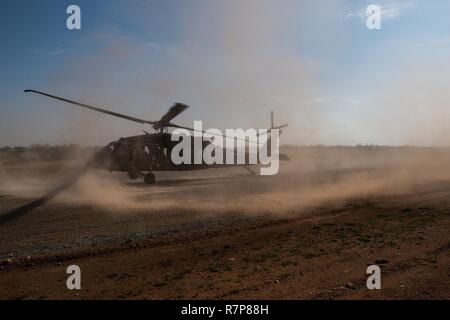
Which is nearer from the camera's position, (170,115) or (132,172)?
(170,115)

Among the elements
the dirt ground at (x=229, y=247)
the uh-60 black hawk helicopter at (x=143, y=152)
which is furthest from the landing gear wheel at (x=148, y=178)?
the dirt ground at (x=229, y=247)

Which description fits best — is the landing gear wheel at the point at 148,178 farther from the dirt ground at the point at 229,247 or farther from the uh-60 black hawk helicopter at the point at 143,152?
the dirt ground at the point at 229,247

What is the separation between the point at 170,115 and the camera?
18.4 m

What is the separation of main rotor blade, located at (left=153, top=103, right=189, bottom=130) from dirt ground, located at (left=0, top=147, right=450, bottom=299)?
4512 mm

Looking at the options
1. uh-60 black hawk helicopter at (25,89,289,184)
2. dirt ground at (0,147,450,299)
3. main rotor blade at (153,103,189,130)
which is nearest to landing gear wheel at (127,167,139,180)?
uh-60 black hawk helicopter at (25,89,289,184)

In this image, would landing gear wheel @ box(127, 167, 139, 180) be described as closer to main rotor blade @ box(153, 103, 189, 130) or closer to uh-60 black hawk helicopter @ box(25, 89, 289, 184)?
uh-60 black hawk helicopter @ box(25, 89, 289, 184)

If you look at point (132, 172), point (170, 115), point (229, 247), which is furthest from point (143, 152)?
point (229, 247)

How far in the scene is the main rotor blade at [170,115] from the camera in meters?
17.3

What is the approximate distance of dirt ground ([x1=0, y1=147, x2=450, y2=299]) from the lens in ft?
19.4

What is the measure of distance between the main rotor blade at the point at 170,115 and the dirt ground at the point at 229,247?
4.51 m

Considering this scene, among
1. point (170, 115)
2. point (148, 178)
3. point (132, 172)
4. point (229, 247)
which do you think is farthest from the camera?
point (148, 178)

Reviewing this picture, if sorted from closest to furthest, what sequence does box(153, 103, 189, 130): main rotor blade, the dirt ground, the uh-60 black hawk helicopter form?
the dirt ground → box(153, 103, 189, 130): main rotor blade → the uh-60 black hawk helicopter

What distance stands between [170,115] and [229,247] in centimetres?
1135

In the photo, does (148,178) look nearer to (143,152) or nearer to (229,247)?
(143,152)
